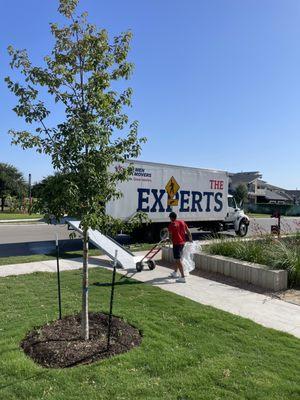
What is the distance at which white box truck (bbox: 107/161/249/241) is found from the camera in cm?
1733

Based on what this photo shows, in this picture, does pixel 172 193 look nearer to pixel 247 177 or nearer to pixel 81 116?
pixel 81 116

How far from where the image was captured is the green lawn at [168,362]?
4.19 meters

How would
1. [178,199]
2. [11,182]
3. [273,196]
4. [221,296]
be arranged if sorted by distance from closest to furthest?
[221,296] → [178,199] → [11,182] → [273,196]

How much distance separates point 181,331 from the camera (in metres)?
6.02

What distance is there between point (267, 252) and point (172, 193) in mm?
8419

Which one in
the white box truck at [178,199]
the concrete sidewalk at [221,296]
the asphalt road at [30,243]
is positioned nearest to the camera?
the concrete sidewalk at [221,296]

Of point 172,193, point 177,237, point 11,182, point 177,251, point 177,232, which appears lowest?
point 177,251

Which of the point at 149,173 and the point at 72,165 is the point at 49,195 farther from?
the point at 149,173

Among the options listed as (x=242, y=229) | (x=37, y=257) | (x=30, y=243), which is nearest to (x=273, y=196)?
(x=242, y=229)

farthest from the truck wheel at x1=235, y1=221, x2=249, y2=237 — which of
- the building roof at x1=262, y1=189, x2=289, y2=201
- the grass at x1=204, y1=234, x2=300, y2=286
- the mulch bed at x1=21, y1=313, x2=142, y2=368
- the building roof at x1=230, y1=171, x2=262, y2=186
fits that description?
the building roof at x1=262, y1=189, x2=289, y2=201

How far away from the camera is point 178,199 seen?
757 inches

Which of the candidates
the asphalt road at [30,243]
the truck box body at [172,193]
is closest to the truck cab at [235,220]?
the truck box body at [172,193]

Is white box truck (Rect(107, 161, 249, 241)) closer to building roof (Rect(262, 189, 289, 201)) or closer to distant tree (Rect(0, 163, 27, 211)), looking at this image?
distant tree (Rect(0, 163, 27, 211))

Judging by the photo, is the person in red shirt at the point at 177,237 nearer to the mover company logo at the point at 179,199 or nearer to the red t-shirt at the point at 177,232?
the red t-shirt at the point at 177,232
